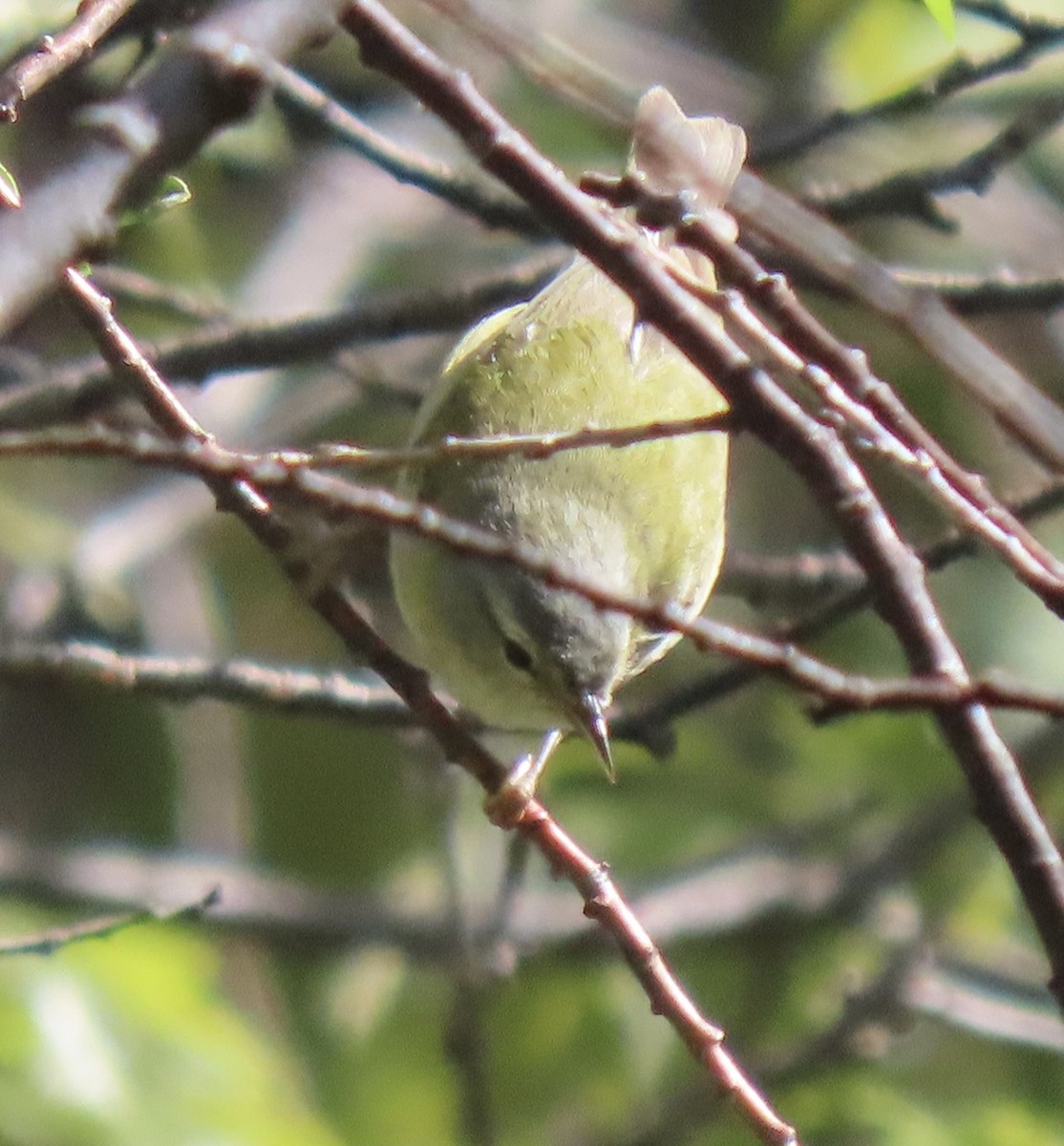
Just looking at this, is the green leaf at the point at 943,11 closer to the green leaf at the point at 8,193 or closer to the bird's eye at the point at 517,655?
the green leaf at the point at 8,193

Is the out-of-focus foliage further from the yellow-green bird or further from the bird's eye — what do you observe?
the bird's eye

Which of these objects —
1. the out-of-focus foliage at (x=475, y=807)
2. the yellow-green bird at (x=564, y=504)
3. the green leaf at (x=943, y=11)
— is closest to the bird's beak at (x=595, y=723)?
the yellow-green bird at (x=564, y=504)

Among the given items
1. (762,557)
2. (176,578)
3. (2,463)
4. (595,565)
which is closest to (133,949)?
(595,565)

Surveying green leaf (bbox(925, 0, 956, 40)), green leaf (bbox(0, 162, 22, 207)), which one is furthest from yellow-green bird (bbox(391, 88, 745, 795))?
green leaf (bbox(0, 162, 22, 207))

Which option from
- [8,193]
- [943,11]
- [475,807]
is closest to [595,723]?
[943,11]

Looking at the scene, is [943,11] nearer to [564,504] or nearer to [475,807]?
[564,504]

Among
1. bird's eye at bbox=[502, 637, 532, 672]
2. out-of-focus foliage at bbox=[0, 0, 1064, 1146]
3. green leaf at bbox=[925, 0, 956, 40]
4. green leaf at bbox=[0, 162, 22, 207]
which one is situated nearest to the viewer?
green leaf at bbox=[0, 162, 22, 207]

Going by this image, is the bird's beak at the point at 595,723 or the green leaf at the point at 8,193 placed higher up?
the bird's beak at the point at 595,723
